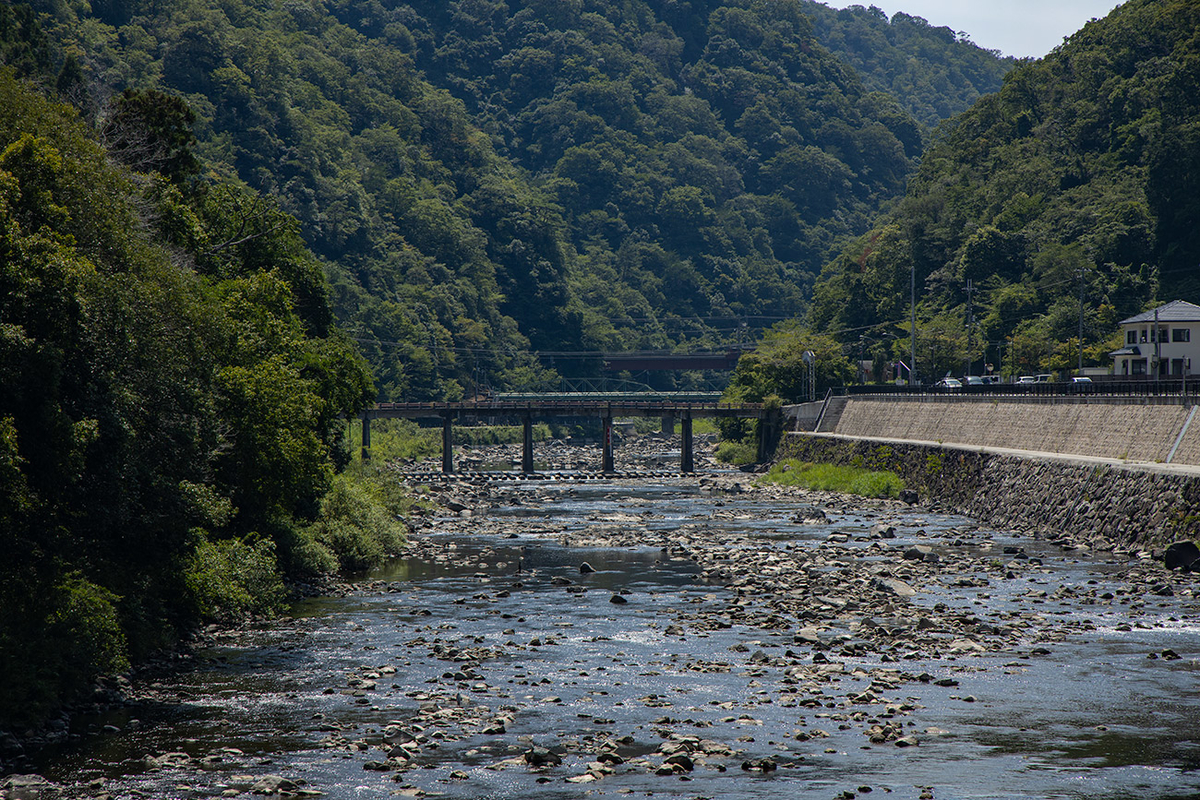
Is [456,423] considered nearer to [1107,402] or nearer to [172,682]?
[1107,402]

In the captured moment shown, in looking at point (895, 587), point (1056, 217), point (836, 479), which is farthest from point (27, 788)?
point (1056, 217)

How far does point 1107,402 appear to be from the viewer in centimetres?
5331

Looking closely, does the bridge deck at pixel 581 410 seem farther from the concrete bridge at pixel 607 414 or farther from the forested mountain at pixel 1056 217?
the forested mountain at pixel 1056 217

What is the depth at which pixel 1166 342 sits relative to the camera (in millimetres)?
78562

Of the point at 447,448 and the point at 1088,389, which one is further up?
the point at 1088,389

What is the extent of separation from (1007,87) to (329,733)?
158437 mm

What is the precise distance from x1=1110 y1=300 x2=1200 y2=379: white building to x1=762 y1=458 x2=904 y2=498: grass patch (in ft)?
62.8

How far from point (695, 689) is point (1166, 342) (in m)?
67.9

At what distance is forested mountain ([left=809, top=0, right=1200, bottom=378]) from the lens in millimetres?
104000

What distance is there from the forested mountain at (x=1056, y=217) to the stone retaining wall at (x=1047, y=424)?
2532 centimetres

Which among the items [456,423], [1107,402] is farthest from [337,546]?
[456,423]

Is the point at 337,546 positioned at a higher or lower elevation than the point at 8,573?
lower

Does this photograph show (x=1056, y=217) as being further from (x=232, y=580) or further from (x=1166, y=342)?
(x=232, y=580)

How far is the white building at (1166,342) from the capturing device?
76.8 m
